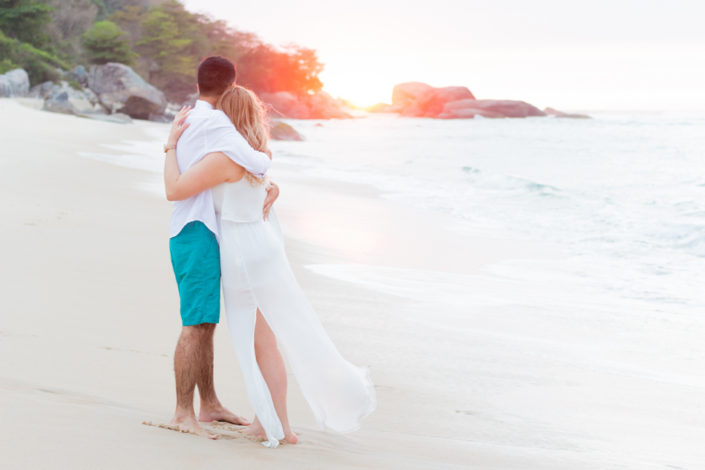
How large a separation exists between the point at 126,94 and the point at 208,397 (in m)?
39.2

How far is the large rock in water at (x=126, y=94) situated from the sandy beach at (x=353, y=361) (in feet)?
107

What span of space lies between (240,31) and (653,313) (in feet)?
272

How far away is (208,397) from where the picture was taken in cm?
324

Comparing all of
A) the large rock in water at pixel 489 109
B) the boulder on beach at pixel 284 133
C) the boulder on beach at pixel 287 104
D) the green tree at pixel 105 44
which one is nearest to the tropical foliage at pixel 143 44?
the green tree at pixel 105 44

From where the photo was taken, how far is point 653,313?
21.4ft

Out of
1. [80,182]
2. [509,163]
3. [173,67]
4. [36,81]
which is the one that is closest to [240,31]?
[173,67]

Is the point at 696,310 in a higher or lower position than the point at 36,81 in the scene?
lower

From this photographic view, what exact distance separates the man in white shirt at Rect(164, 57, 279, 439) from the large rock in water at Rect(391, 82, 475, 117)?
110014 mm

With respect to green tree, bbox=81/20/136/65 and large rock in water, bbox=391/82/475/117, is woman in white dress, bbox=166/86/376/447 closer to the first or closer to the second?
green tree, bbox=81/20/136/65

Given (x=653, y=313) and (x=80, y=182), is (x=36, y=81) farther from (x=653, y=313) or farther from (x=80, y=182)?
(x=653, y=313)

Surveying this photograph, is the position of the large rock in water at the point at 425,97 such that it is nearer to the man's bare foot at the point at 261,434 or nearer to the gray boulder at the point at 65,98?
the gray boulder at the point at 65,98

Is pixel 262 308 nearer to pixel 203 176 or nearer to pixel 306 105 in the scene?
pixel 203 176

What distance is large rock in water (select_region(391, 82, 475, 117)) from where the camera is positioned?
113 m

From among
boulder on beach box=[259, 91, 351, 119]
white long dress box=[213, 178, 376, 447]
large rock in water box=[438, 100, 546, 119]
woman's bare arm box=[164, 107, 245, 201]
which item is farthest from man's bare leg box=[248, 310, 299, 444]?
large rock in water box=[438, 100, 546, 119]
